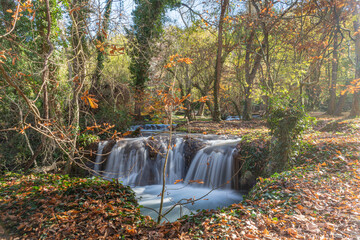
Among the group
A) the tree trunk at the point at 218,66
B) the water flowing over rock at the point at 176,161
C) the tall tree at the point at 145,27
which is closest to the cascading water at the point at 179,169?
the water flowing over rock at the point at 176,161

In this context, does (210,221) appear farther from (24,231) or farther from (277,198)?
(24,231)

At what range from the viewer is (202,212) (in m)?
3.88

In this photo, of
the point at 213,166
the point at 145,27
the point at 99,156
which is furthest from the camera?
the point at 145,27

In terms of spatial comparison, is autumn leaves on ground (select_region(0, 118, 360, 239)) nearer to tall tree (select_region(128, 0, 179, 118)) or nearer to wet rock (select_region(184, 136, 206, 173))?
wet rock (select_region(184, 136, 206, 173))

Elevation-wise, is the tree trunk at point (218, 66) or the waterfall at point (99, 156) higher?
the tree trunk at point (218, 66)

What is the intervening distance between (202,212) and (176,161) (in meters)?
5.08

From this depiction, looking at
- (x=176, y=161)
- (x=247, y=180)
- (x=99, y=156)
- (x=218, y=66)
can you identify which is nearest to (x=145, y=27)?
(x=218, y=66)

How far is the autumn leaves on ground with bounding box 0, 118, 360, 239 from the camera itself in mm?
3244

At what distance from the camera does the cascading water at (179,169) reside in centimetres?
734

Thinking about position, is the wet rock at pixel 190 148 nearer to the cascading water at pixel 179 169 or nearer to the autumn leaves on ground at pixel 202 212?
the cascading water at pixel 179 169

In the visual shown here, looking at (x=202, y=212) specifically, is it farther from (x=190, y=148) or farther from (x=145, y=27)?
(x=145, y=27)

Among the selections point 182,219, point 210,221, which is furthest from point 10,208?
point 210,221

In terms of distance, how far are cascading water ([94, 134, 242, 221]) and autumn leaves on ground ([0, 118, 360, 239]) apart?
249 cm

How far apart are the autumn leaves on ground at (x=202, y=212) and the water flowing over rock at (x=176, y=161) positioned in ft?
9.83
